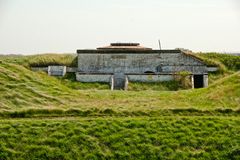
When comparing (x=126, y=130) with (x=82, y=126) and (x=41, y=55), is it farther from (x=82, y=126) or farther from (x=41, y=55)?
(x=41, y=55)

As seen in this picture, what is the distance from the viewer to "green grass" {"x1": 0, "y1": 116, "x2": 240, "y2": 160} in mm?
11466

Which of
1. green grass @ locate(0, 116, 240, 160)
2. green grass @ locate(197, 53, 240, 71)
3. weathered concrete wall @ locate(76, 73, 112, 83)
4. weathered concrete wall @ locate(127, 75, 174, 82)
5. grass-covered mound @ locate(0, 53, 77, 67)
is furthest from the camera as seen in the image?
green grass @ locate(197, 53, 240, 71)

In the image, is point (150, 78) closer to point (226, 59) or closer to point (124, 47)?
point (124, 47)

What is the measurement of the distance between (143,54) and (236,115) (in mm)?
13755

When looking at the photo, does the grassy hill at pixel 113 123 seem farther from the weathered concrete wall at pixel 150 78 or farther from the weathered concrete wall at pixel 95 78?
the weathered concrete wall at pixel 95 78

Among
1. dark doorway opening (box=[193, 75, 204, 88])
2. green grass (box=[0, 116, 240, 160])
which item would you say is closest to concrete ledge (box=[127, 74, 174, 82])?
dark doorway opening (box=[193, 75, 204, 88])

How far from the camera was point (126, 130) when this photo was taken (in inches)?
Answer: 491


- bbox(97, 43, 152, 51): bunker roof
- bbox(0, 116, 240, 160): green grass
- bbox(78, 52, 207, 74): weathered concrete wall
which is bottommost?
bbox(0, 116, 240, 160): green grass

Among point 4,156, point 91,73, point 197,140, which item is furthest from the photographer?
point 91,73

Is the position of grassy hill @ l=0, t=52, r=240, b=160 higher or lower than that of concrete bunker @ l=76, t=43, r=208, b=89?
lower

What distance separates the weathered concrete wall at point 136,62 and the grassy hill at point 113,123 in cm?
1034

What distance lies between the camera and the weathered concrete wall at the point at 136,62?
27078mm

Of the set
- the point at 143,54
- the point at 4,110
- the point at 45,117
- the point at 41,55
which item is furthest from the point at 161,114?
the point at 41,55

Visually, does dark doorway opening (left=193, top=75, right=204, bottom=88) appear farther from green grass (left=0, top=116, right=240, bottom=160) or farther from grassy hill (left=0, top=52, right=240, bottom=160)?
green grass (left=0, top=116, right=240, bottom=160)
